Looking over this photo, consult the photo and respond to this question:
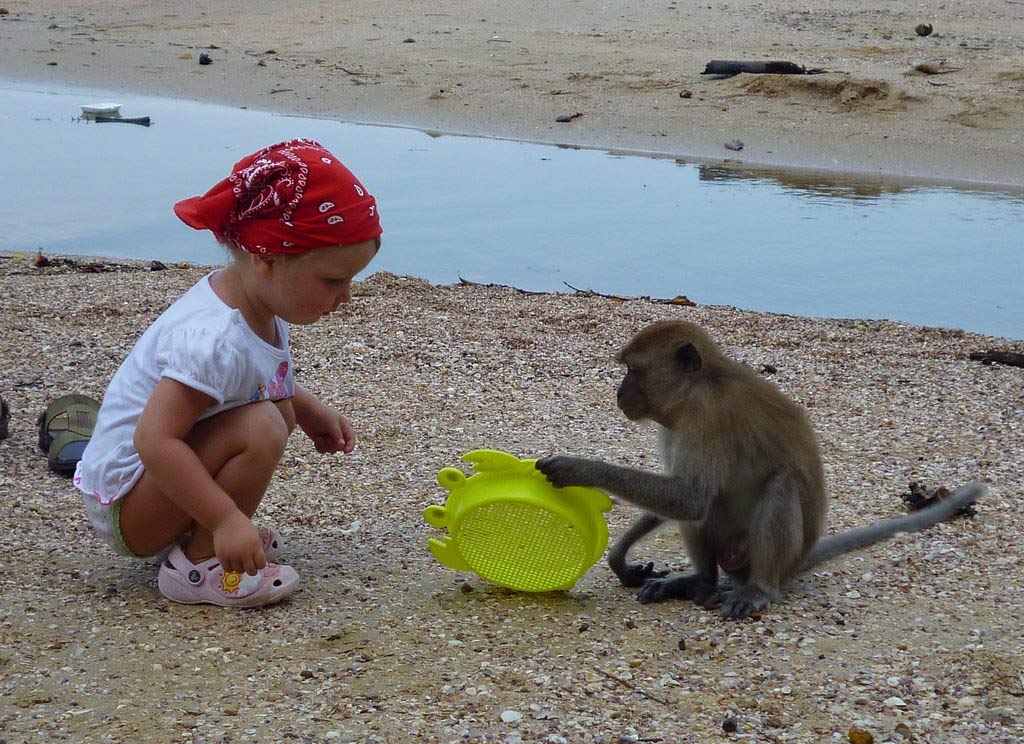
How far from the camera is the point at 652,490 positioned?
425cm

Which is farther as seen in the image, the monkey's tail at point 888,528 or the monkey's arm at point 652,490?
the monkey's tail at point 888,528

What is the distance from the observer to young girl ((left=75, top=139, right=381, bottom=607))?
12.5 ft

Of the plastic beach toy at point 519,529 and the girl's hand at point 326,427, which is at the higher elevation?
the girl's hand at point 326,427

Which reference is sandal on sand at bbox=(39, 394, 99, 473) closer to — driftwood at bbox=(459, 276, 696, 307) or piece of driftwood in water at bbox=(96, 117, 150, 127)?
driftwood at bbox=(459, 276, 696, 307)

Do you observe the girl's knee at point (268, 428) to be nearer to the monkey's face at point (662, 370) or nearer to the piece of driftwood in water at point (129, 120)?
the monkey's face at point (662, 370)

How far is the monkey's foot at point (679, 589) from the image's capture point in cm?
435

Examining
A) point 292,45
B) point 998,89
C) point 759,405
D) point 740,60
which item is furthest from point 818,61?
point 759,405

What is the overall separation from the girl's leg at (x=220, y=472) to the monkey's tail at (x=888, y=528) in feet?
6.39

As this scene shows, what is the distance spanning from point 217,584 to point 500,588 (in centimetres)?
97

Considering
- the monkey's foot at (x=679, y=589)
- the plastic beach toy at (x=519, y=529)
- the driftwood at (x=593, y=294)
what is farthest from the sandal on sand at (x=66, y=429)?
the driftwood at (x=593, y=294)

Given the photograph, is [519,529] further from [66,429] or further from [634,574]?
[66,429]

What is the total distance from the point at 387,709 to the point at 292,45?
17578mm

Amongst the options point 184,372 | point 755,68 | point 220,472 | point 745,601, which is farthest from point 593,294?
point 755,68

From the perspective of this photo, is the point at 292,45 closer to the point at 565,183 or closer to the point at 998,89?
the point at 565,183
